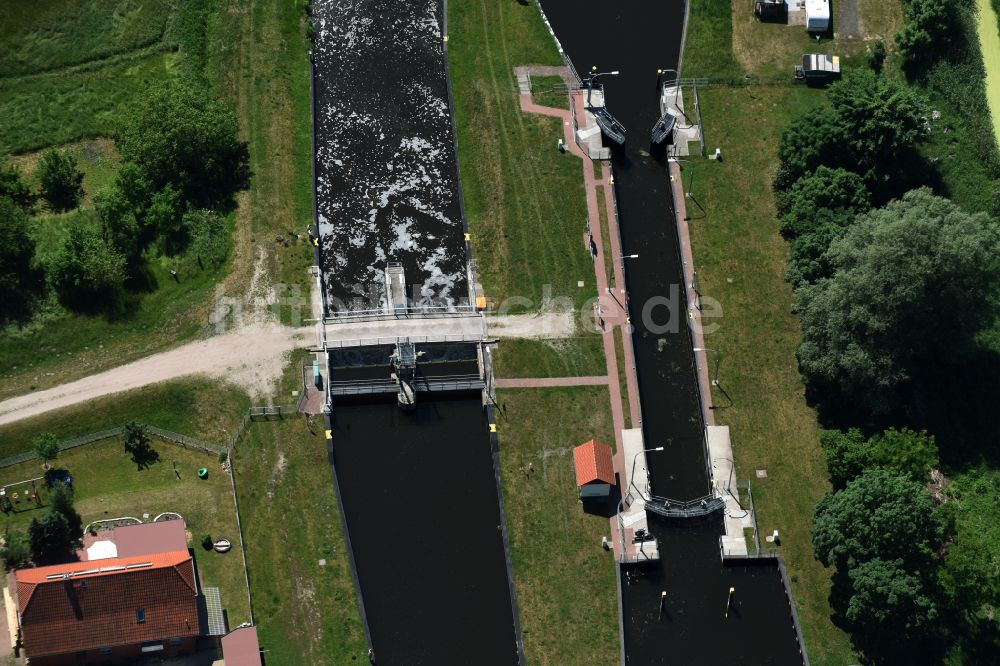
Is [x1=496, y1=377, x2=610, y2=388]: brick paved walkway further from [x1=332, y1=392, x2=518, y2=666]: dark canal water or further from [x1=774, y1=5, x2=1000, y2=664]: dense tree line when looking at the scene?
[x1=774, y1=5, x2=1000, y2=664]: dense tree line

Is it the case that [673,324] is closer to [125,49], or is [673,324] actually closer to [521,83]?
[521,83]

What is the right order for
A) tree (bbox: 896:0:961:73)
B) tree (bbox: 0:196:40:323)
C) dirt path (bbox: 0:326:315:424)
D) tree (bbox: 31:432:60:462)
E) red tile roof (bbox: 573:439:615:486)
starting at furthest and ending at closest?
tree (bbox: 896:0:961:73) → tree (bbox: 0:196:40:323) → dirt path (bbox: 0:326:315:424) → red tile roof (bbox: 573:439:615:486) → tree (bbox: 31:432:60:462)

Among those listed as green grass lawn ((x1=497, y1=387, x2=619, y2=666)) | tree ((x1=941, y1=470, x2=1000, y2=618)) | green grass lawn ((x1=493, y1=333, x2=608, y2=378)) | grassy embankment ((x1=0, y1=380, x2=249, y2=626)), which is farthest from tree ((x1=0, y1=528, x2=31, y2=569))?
tree ((x1=941, y1=470, x2=1000, y2=618))

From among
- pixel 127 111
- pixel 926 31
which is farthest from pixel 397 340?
pixel 926 31

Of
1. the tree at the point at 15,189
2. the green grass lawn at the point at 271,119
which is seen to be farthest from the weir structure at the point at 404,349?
the tree at the point at 15,189

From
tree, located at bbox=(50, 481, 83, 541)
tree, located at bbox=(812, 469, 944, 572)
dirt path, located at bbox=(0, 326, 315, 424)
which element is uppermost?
dirt path, located at bbox=(0, 326, 315, 424)

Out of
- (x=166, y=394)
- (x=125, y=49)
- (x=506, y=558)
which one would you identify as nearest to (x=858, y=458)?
(x=506, y=558)
